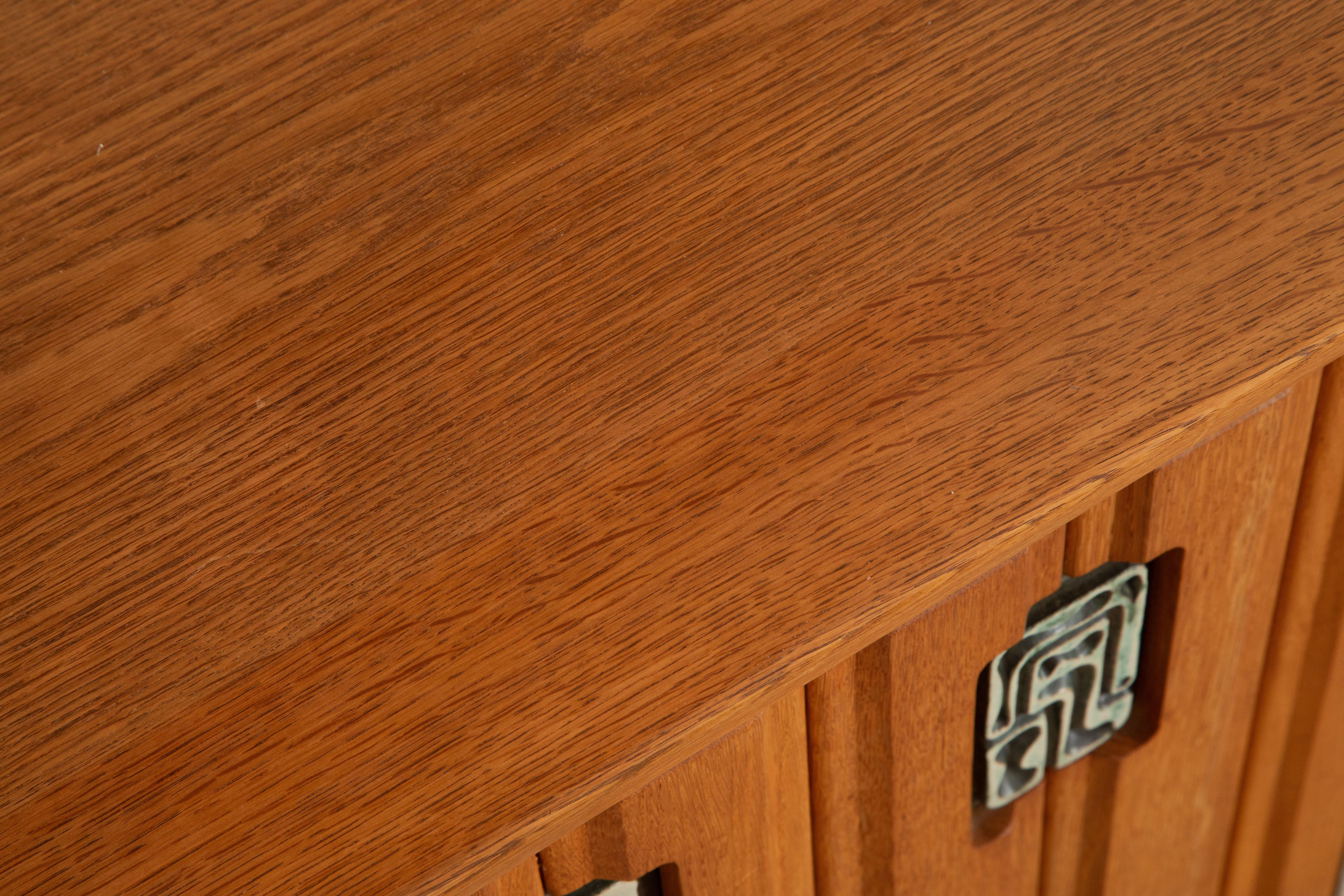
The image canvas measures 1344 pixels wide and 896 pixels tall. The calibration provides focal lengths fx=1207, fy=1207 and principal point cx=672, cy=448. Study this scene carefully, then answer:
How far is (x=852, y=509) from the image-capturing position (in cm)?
43

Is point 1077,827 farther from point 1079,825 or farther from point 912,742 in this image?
point 912,742

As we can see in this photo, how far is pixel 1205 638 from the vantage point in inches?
24.2

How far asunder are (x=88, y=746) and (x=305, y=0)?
0.40 metres

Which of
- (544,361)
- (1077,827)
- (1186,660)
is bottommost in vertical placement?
(1077,827)

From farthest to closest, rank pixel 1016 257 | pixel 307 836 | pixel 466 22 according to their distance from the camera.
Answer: pixel 466 22, pixel 1016 257, pixel 307 836

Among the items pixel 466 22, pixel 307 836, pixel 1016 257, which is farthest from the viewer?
pixel 466 22

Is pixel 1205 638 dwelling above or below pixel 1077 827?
above

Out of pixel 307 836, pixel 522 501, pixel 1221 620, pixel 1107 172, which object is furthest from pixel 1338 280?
pixel 307 836

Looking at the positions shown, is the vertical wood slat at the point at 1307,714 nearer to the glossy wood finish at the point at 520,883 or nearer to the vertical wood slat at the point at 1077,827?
the vertical wood slat at the point at 1077,827

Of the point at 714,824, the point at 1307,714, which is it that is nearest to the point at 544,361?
the point at 714,824

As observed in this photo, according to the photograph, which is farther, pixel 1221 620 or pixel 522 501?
pixel 1221 620

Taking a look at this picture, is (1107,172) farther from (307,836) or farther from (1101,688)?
(307,836)

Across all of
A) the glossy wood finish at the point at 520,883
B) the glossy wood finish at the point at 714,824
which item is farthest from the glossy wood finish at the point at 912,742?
the glossy wood finish at the point at 520,883

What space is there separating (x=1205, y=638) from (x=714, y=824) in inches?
11.4
